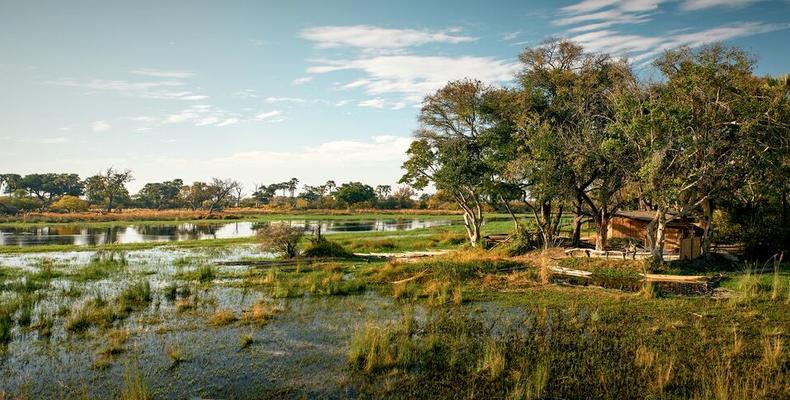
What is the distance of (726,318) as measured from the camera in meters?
13.9

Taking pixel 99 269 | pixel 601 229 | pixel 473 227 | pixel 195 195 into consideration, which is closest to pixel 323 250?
pixel 99 269

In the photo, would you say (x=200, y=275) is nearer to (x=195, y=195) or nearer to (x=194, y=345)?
(x=194, y=345)

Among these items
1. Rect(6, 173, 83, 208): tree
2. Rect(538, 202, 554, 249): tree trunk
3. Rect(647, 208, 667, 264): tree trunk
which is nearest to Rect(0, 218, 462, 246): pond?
Rect(538, 202, 554, 249): tree trunk

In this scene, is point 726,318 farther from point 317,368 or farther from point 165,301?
point 165,301

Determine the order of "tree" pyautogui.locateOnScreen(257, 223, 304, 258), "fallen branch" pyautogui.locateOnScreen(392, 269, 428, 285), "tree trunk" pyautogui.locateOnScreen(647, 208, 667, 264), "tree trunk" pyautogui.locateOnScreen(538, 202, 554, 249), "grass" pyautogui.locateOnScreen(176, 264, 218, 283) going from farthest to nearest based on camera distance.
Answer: "tree trunk" pyautogui.locateOnScreen(538, 202, 554, 249) < "tree" pyautogui.locateOnScreen(257, 223, 304, 258) < "tree trunk" pyautogui.locateOnScreen(647, 208, 667, 264) < "grass" pyautogui.locateOnScreen(176, 264, 218, 283) < "fallen branch" pyautogui.locateOnScreen(392, 269, 428, 285)

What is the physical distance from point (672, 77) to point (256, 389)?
23.3m

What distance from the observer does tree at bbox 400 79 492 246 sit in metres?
31.5

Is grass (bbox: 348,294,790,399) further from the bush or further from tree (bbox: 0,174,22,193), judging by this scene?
tree (bbox: 0,174,22,193)

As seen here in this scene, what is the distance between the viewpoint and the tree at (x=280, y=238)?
1110 inches

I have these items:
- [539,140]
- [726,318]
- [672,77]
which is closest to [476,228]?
[539,140]

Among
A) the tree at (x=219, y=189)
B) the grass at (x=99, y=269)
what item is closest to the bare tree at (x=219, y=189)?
the tree at (x=219, y=189)

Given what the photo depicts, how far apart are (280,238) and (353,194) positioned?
9145 centimetres

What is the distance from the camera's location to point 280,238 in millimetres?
28141

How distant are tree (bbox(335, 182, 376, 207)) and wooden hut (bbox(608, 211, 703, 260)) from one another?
280ft
